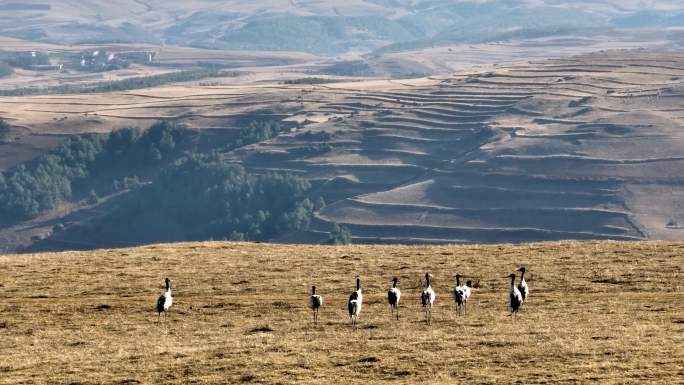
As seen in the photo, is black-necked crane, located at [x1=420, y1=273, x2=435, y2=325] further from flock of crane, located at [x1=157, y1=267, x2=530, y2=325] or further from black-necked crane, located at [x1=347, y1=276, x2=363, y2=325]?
black-necked crane, located at [x1=347, y1=276, x2=363, y2=325]

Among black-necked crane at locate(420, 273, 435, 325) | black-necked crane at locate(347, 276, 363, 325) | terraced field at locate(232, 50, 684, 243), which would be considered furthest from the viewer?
terraced field at locate(232, 50, 684, 243)

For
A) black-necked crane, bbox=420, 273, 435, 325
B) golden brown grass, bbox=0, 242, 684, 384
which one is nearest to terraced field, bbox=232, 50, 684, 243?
golden brown grass, bbox=0, 242, 684, 384

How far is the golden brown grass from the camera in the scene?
30.5m

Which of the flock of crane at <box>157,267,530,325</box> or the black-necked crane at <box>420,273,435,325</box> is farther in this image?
the black-necked crane at <box>420,273,435,325</box>

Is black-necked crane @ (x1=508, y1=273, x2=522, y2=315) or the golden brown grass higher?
black-necked crane @ (x1=508, y1=273, x2=522, y2=315)

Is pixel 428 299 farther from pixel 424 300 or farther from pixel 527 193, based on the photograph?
pixel 527 193

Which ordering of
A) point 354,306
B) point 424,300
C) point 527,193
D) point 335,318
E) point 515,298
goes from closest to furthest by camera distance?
1. point 354,306
2. point 515,298
3. point 424,300
4. point 335,318
5. point 527,193

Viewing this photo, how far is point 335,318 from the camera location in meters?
37.8

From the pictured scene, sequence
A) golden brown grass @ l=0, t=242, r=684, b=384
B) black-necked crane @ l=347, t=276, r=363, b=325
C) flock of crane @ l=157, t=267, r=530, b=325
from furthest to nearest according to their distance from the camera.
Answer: flock of crane @ l=157, t=267, r=530, b=325, black-necked crane @ l=347, t=276, r=363, b=325, golden brown grass @ l=0, t=242, r=684, b=384

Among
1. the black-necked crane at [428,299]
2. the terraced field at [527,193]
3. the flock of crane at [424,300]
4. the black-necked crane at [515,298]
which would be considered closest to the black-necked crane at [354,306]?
the flock of crane at [424,300]

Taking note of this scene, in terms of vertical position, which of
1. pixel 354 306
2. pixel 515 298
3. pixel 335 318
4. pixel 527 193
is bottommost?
pixel 527 193

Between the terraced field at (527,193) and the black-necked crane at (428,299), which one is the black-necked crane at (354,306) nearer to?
the black-necked crane at (428,299)

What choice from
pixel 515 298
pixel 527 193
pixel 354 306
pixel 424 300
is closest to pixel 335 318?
→ pixel 354 306

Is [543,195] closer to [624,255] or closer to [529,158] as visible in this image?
[529,158]
